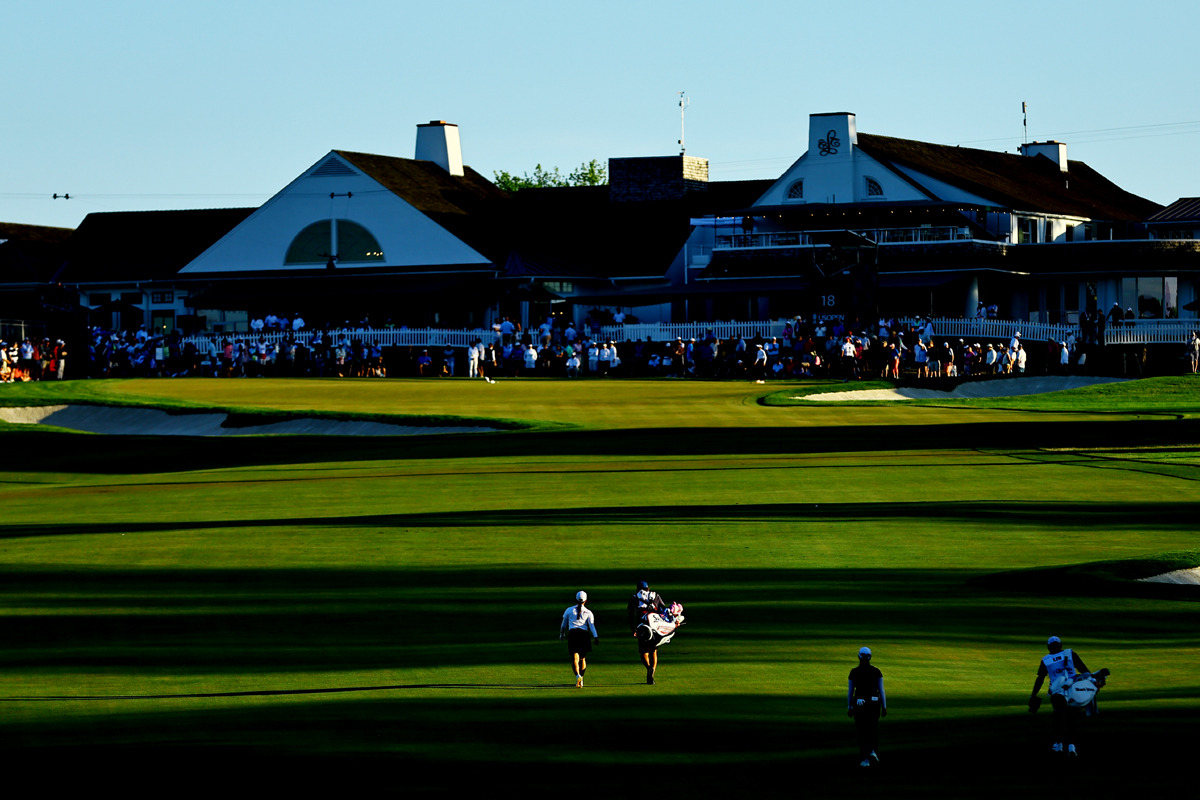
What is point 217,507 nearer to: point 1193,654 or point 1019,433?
point 1193,654

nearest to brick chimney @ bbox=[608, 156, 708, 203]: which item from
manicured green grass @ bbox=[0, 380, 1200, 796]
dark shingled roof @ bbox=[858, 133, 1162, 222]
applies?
dark shingled roof @ bbox=[858, 133, 1162, 222]

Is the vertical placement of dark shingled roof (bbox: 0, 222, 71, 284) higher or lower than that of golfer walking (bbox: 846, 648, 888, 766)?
higher

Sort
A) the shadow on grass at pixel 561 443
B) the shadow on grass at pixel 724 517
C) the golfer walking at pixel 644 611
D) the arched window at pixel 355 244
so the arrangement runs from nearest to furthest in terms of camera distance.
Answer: the golfer walking at pixel 644 611 → the shadow on grass at pixel 724 517 → the shadow on grass at pixel 561 443 → the arched window at pixel 355 244

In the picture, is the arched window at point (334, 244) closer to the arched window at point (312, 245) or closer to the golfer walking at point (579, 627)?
the arched window at point (312, 245)

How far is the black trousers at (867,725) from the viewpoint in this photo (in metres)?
10.3

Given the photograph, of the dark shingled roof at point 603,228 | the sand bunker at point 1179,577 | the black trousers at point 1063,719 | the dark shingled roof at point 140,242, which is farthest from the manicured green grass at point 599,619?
the dark shingled roof at point 140,242

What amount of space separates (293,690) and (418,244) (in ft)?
217

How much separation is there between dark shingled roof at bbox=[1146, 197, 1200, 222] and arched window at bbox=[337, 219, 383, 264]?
35290 millimetres

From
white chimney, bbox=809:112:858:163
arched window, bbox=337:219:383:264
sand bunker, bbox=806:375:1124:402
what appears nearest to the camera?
sand bunker, bbox=806:375:1124:402

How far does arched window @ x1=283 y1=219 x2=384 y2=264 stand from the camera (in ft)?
262

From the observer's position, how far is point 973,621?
15773 millimetres

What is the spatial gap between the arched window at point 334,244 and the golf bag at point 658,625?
2681 inches

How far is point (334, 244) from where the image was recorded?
3169 inches

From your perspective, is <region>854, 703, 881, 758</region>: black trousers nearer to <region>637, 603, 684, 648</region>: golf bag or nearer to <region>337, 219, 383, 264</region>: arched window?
<region>637, 603, 684, 648</region>: golf bag
